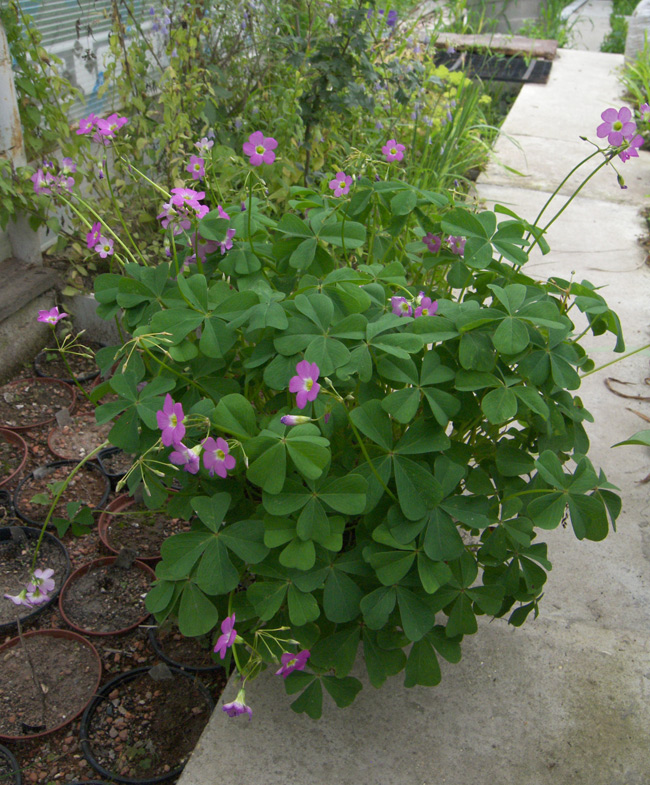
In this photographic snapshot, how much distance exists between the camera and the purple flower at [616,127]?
1.56 metres

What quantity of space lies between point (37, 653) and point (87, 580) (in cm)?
26

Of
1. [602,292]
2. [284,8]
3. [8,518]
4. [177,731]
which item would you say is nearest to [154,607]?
[177,731]

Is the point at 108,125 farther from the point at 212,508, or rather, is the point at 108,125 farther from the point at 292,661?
the point at 292,661

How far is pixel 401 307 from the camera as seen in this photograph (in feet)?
5.04

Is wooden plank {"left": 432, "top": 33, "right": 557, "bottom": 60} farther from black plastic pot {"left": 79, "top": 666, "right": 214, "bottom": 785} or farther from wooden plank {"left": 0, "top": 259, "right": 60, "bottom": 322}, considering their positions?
black plastic pot {"left": 79, "top": 666, "right": 214, "bottom": 785}

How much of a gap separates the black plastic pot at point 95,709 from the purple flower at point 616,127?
1.59 m

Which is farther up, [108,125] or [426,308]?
[108,125]

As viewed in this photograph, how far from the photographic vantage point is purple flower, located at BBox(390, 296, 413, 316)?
5.05 feet

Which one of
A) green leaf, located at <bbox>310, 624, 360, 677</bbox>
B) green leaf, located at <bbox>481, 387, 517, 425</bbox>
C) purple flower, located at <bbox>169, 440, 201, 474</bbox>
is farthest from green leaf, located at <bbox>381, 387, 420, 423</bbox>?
green leaf, located at <bbox>310, 624, 360, 677</bbox>

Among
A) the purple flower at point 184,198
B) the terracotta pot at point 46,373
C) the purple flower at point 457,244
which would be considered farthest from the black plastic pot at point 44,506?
the purple flower at point 457,244

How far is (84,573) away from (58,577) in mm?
73

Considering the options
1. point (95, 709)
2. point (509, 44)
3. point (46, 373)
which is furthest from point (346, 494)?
point (509, 44)

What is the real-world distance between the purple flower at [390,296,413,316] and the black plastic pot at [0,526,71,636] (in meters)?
1.26

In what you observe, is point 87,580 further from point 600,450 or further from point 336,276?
point 600,450
